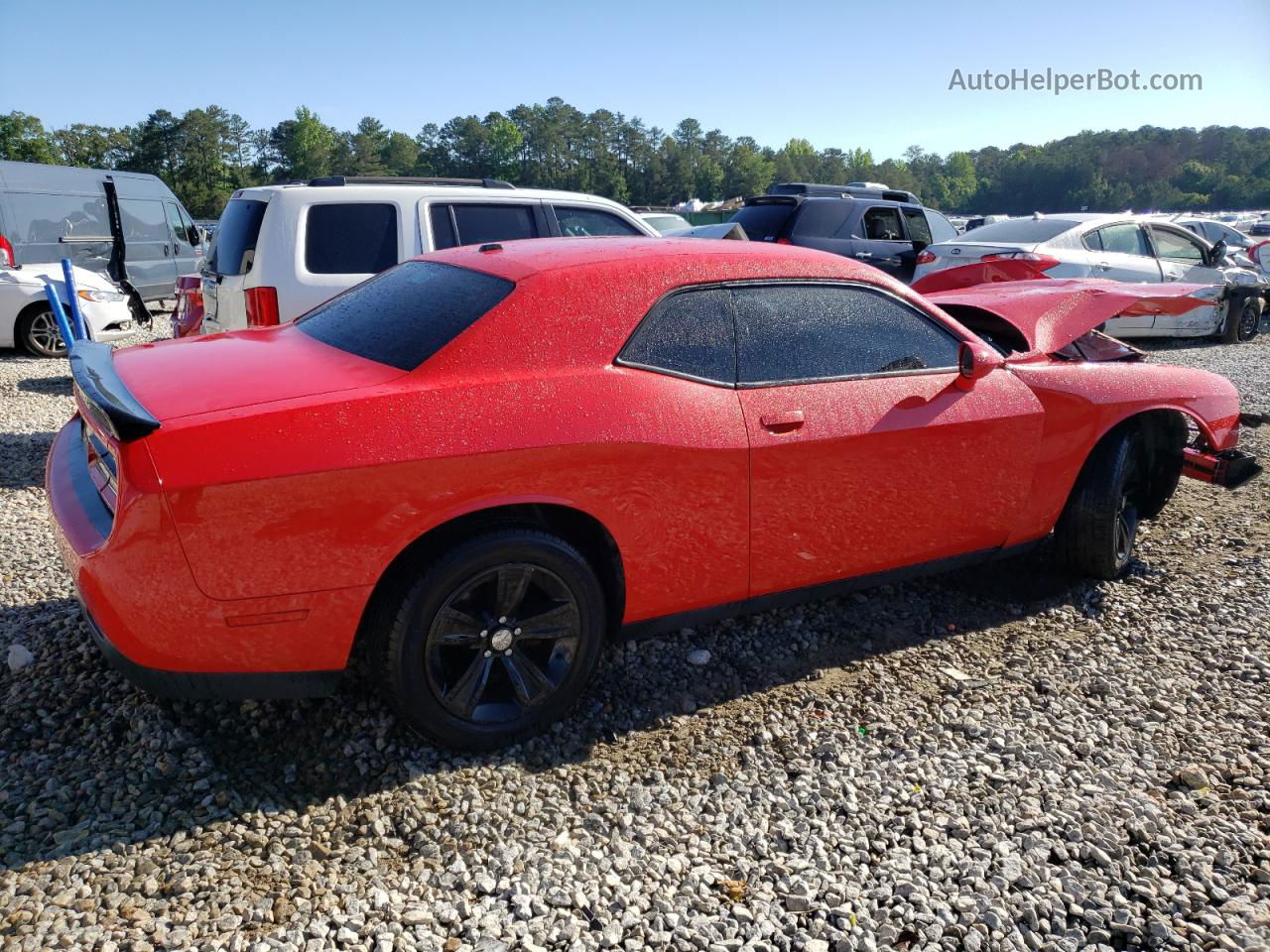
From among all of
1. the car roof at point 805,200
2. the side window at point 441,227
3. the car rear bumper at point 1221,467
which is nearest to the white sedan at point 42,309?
the side window at point 441,227

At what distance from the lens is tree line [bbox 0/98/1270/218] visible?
94100 millimetres

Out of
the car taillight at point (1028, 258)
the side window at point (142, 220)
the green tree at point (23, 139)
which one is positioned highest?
the green tree at point (23, 139)

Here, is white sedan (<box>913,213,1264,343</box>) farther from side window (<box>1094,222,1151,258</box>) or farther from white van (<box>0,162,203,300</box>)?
white van (<box>0,162,203,300</box>)

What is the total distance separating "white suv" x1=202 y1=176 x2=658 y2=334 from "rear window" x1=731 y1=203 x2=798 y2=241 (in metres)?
5.05

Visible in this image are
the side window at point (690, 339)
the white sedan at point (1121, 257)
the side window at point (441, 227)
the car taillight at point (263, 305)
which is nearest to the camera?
the side window at point (690, 339)

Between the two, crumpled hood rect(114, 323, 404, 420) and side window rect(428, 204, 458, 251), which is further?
side window rect(428, 204, 458, 251)

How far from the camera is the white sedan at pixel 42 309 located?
989 cm

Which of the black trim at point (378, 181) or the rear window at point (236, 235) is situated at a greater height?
the black trim at point (378, 181)

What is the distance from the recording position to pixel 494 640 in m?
2.77

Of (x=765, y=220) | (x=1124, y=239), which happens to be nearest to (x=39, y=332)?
(x=765, y=220)

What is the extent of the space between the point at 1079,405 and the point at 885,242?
8.19 meters

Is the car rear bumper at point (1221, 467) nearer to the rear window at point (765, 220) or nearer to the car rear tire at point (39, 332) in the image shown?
the rear window at point (765, 220)

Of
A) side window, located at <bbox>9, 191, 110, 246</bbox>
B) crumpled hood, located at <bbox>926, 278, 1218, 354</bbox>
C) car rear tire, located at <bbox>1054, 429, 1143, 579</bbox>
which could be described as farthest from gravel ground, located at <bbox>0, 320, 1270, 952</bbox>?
side window, located at <bbox>9, 191, 110, 246</bbox>

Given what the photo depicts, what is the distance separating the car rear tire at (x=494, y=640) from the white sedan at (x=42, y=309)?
9.05 meters
